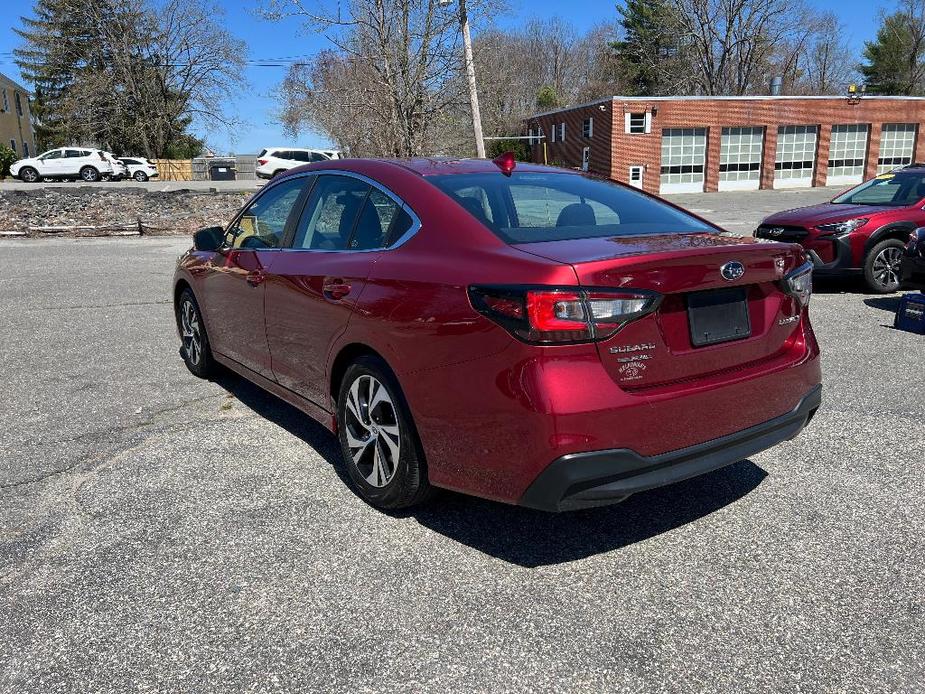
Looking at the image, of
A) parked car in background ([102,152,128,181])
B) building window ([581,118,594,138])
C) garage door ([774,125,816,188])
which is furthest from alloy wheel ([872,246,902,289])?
parked car in background ([102,152,128,181])

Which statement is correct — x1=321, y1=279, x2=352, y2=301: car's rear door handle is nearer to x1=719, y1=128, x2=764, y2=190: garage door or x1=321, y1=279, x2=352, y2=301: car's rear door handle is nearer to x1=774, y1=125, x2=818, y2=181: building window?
x1=719, y1=128, x2=764, y2=190: garage door

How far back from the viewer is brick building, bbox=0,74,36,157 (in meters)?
54.6

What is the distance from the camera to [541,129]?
157ft

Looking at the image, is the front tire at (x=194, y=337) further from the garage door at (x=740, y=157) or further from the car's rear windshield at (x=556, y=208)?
the garage door at (x=740, y=157)

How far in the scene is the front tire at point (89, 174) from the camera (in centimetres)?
A: 4032

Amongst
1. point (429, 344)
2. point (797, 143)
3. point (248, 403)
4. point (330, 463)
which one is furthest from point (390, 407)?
point (797, 143)

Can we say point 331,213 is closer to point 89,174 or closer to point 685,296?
point 685,296

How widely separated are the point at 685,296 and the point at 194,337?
13.6ft

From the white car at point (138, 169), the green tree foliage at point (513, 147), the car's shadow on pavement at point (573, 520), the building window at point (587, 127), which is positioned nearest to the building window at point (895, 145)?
the building window at point (587, 127)

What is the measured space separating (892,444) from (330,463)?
319 cm

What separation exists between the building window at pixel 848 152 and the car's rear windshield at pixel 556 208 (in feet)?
139

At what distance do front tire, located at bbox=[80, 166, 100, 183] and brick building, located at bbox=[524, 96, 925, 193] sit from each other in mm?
23799

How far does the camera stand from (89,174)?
133ft

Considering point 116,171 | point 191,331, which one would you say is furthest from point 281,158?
point 191,331
